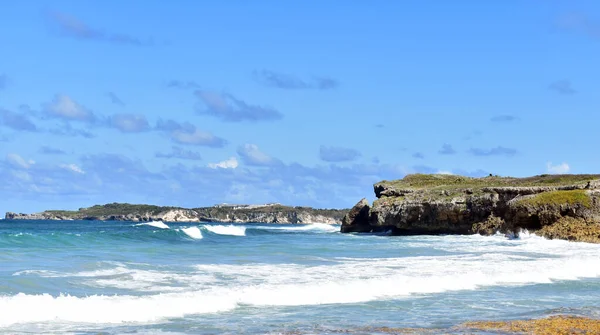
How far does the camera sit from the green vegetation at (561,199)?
154 ft

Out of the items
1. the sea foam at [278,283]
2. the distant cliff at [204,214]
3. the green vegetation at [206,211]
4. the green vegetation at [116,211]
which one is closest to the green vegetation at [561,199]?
the sea foam at [278,283]

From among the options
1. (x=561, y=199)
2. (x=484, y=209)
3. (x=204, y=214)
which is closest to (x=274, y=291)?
(x=561, y=199)

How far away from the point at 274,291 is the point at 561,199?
113ft

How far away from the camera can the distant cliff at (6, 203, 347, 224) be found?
18225cm

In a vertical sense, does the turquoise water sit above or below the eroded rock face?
below

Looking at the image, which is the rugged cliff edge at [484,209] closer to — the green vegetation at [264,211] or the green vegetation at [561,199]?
the green vegetation at [561,199]

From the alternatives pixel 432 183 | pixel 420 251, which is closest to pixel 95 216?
pixel 432 183

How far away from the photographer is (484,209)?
55.9 meters

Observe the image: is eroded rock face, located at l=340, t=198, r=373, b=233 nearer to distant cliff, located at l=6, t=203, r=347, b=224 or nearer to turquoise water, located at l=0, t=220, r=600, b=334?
turquoise water, located at l=0, t=220, r=600, b=334

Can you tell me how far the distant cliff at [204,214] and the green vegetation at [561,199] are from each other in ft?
446

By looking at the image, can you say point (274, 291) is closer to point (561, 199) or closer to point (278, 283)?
point (278, 283)

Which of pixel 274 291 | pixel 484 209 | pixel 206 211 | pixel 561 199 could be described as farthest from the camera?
pixel 206 211

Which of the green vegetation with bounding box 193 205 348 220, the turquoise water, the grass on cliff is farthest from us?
the green vegetation with bounding box 193 205 348 220

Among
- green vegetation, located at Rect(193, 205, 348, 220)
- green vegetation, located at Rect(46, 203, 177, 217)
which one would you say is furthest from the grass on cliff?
green vegetation, located at Rect(46, 203, 177, 217)
